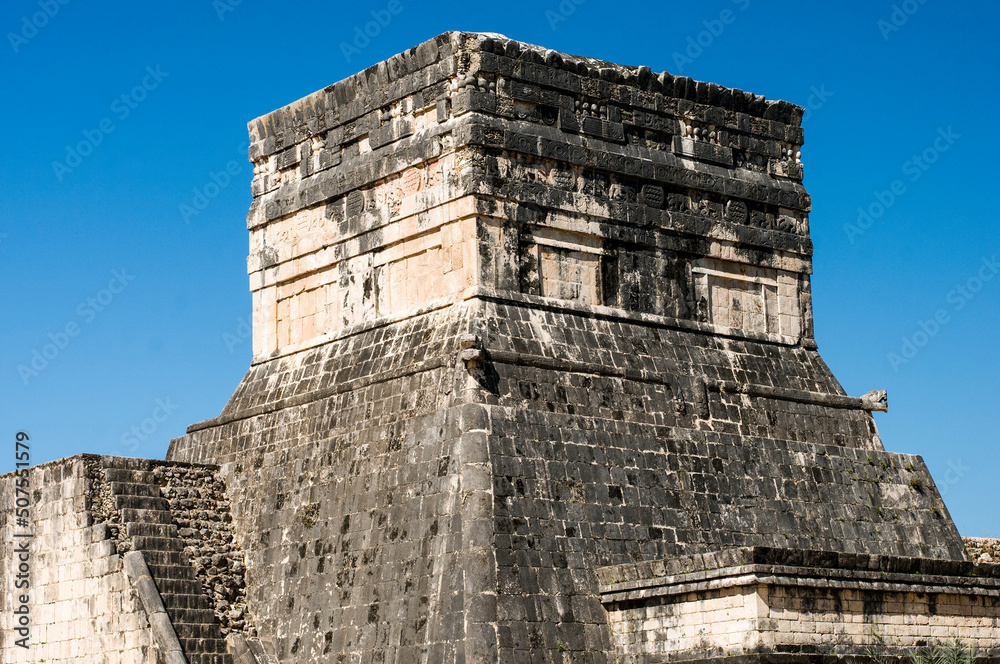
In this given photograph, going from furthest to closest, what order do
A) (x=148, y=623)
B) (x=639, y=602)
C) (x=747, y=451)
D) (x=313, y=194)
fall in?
(x=313, y=194)
(x=747, y=451)
(x=148, y=623)
(x=639, y=602)

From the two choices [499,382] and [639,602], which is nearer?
[639,602]

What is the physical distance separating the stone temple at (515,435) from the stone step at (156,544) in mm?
48

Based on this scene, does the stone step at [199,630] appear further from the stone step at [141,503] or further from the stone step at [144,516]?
the stone step at [141,503]

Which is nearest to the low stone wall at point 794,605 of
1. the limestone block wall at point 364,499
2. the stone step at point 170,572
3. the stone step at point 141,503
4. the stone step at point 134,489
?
the limestone block wall at point 364,499

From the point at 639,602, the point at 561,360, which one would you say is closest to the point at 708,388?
the point at 561,360

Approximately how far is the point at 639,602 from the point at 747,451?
397cm

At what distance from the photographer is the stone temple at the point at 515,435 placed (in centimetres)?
1767

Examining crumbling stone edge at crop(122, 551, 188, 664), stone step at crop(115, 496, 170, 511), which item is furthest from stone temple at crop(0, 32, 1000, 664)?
stone step at crop(115, 496, 170, 511)

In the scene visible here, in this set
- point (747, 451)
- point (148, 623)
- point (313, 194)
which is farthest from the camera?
point (313, 194)

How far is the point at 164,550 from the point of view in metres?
20.1

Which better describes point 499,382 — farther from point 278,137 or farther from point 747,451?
point 278,137

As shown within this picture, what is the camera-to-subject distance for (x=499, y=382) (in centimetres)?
1925

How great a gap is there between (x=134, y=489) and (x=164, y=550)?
112 centimetres

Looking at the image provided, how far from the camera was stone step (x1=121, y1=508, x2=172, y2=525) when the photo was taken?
20266mm
